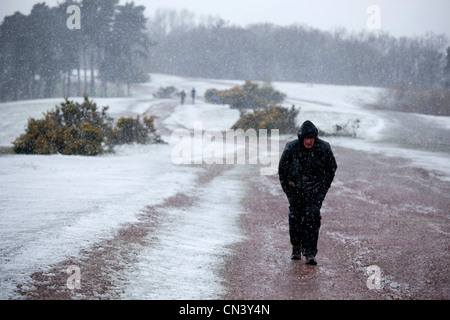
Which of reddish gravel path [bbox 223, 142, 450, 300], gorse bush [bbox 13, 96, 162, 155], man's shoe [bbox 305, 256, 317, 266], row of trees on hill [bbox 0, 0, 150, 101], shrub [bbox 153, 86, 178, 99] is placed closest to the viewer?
reddish gravel path [bbox 223, 142, 450, 300]

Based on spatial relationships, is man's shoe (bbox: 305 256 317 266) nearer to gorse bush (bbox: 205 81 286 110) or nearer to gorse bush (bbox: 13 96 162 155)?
gorse bush (bbox: 13 96 162 155)

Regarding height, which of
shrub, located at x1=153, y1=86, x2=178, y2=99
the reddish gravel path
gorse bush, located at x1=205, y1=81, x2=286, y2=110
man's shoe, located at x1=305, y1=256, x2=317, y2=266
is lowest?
the reddish gravel path

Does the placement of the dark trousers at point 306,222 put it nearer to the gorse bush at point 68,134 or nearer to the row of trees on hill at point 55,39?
the gorse bush at point 68,134

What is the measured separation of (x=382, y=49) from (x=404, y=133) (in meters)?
67.4

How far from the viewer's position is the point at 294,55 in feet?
289

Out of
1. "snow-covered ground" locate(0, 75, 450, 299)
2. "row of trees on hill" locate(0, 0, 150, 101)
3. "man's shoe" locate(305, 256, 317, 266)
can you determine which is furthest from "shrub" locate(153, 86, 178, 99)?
"man's shoe" locate(305, 256, 317, 266)

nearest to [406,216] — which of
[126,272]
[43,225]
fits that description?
[126,272]

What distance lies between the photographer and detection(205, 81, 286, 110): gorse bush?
40.8 metres

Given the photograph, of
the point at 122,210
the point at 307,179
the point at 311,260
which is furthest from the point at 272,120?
the point at 311,260

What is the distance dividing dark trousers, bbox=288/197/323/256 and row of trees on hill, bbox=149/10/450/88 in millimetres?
76865

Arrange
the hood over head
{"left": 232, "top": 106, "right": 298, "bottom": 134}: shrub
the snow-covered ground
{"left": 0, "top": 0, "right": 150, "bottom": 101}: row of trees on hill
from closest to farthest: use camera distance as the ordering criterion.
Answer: the snow-covered ground
the hood over head
{"left": 232, "top": 106, "right": 298, "bottom": 134}: shrub
{"left": 0, "top": 0, "right": 150, "bottom": 101}: row of trees on hill

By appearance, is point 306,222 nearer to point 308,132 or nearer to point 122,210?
point 308,132

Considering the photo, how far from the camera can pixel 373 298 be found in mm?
4766

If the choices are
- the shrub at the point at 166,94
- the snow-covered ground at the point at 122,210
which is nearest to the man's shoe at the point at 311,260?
the snow-covered ground at the point at 122,210
